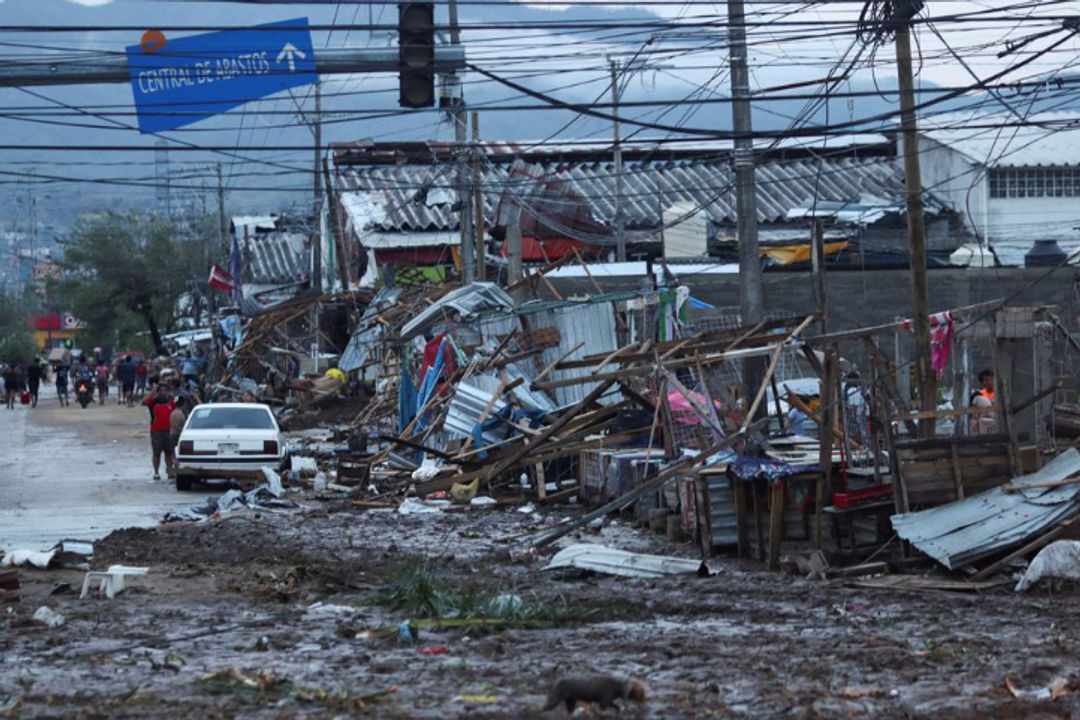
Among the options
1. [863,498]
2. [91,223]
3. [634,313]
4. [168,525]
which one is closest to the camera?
[863,498]

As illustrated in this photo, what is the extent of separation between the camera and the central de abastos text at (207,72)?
50.1 feet

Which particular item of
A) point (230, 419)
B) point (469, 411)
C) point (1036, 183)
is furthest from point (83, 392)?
point (469, 411)

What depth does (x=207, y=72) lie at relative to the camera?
1566 cm

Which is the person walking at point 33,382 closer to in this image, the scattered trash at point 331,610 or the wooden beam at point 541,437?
the wooden beam at point 541,437

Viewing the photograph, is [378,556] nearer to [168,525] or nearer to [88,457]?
[168,525]

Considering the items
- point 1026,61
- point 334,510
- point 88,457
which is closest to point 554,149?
point 88,457

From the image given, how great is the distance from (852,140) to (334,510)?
3629cm

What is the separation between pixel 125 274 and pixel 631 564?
233ft

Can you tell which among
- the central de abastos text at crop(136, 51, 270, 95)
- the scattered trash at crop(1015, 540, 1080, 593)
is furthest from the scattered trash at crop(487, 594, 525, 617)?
the central de abastos text at crop(136, 51, 270, 95)

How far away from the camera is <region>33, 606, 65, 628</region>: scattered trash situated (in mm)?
11891

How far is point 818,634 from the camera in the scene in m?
10.8

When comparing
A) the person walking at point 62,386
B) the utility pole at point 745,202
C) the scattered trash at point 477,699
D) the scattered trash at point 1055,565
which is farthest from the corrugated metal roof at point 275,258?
the scattered trash at point 477,699

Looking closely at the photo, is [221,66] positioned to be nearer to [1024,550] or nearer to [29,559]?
[29,559]

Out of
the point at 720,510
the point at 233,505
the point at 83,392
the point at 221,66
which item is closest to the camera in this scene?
the point at 221,66
